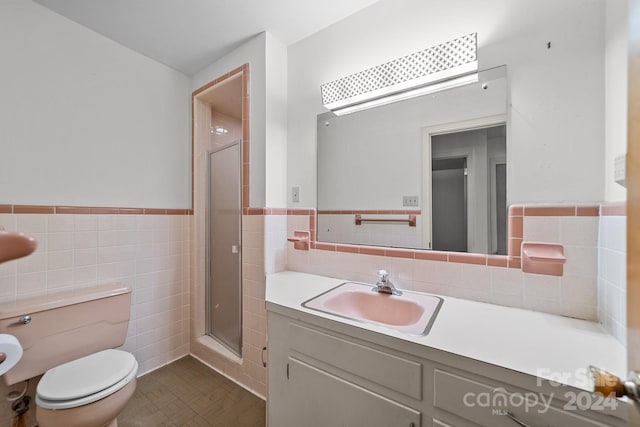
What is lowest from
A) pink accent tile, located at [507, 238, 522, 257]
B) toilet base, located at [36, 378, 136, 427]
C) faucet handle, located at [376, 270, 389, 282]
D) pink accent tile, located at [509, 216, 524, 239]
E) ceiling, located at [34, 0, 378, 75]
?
toilet base, located at [36, 378, 136, 427]

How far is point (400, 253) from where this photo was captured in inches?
51.4

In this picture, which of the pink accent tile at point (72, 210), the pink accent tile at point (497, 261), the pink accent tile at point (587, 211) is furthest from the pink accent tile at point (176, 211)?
the pink accent tile at point (587, 211)

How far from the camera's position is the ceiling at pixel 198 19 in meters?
1.38

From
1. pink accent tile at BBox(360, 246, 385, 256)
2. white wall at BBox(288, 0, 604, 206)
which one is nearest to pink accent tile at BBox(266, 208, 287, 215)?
pink accent tile at BBox(360, 246, 385, 256)

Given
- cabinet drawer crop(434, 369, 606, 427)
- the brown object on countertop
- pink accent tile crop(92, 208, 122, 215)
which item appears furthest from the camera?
pink accent tile crop(92, 208, 122, 215)

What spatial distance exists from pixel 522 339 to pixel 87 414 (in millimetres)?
1757

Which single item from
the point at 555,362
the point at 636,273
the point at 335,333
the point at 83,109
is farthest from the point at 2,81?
the point at 555,362

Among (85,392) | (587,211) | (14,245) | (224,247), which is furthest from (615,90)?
(85,392)

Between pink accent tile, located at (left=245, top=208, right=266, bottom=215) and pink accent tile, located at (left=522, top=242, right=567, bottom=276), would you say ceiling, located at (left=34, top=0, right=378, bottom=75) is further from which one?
pink accent tile, located at (left=522, top=242, right=567, bottom=276)

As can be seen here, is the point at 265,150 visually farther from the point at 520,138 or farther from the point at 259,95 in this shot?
the point at 520,138

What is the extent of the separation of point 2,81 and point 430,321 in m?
2.39

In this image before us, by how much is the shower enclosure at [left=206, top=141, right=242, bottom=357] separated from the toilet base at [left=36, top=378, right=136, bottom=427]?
0.78 metres

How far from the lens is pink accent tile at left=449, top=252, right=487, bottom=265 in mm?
1098

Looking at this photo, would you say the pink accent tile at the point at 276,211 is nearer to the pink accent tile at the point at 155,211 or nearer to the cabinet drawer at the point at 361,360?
the cabinet drawer at the point at 361,360
